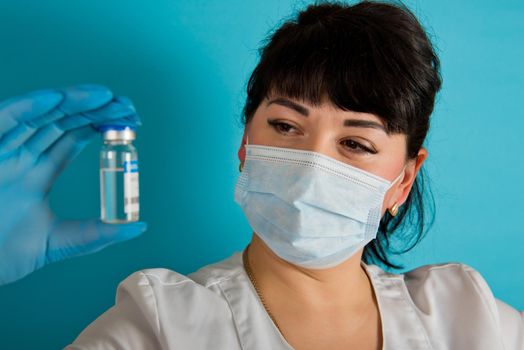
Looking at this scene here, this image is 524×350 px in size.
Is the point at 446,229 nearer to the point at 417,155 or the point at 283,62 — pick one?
the point at 417,155

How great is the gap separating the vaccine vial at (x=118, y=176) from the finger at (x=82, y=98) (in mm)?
69

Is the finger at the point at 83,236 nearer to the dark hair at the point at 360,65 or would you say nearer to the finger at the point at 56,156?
the finger at the point at 56,156

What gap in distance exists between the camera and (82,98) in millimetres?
1257

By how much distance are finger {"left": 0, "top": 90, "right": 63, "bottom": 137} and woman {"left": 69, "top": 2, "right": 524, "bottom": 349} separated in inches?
16.6

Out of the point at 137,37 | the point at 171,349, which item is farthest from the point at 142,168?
the point at 171,349

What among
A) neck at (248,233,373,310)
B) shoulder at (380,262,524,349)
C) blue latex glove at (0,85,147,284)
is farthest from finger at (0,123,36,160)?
shoulder at (380,262,524,349)

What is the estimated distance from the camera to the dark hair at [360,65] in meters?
1.35

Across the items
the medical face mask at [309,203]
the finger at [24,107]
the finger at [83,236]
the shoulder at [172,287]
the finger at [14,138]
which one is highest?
the finger at [24,107]

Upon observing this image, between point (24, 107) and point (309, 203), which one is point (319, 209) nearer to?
point (309, 203)

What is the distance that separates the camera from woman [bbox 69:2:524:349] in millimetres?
1309

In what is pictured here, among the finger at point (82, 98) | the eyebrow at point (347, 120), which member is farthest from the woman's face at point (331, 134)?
the finger at point (82, 98)

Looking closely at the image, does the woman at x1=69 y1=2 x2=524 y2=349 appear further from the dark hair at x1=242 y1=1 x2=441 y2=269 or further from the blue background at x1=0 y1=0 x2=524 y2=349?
the blue background at x1=0 y1=0 x2=524 y2=349

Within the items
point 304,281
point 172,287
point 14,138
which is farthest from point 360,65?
point 14,138

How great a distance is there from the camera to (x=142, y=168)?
1.76 m
